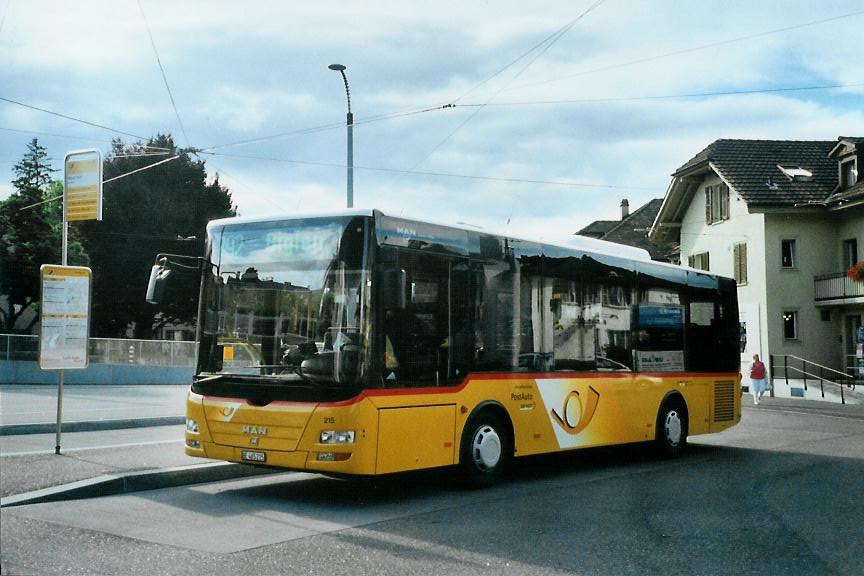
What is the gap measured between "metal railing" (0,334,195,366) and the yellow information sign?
21750 mm

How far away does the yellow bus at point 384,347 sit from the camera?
367 inches

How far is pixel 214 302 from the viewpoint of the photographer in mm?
10188

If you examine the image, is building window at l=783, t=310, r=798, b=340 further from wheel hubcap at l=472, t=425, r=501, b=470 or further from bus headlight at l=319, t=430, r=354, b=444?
bus headlight at l=319, t=430, r=354, b=444

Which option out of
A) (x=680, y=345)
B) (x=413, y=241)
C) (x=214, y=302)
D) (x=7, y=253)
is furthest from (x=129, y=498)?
(x=7, y=253)

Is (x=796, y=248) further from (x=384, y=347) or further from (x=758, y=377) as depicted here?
(x=384, y=347)

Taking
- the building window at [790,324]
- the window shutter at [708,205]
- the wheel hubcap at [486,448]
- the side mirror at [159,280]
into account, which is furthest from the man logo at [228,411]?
the window shutter at [708,205]

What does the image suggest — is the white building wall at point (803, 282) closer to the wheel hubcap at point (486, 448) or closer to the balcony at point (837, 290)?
A: the balcony at point (837, 290)

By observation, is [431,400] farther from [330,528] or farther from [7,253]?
[7,253]

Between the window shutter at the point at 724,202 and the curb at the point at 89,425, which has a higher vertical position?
the window shutter at the point at 724,202

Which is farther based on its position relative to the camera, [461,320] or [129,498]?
[461,320]

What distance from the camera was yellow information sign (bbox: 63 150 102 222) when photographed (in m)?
12.2

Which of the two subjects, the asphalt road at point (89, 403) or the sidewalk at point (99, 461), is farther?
the asphalt road at point (89, 403)

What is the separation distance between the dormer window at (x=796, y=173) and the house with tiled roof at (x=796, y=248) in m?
0.04

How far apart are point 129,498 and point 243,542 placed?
256 centimetres
